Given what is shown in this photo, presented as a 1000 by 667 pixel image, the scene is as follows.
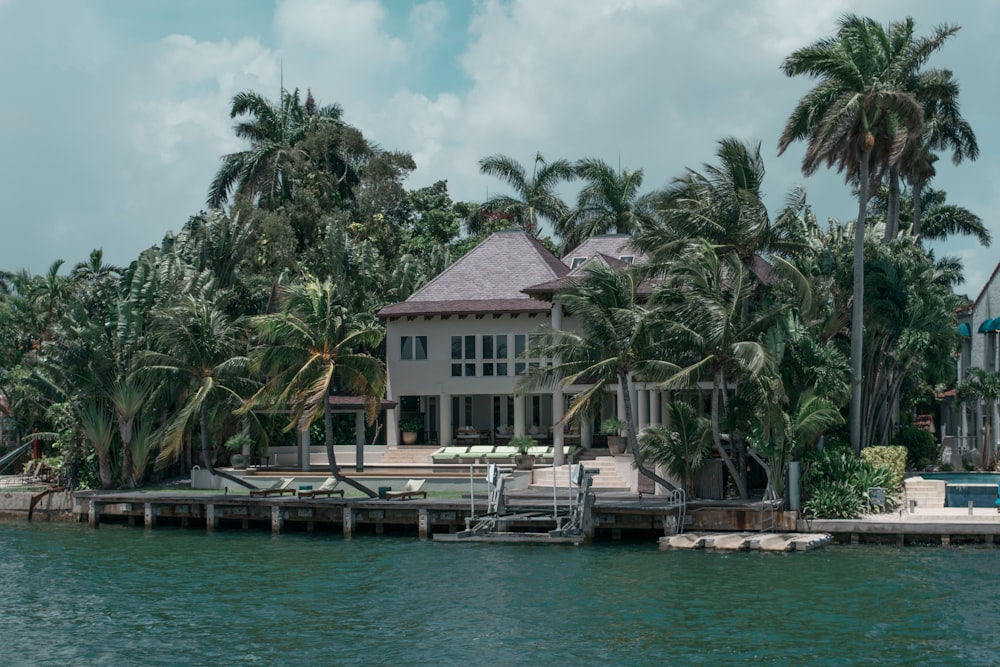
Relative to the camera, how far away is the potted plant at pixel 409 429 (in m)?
56.3

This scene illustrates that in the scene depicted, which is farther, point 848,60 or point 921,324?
point 921,324

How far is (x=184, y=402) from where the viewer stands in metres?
50.8

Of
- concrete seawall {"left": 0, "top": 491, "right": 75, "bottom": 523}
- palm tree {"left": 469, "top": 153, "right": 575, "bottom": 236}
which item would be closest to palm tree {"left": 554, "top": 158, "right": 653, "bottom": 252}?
palm tree {"left": 469, "top": 153, "right": 575, "bottom": 236}

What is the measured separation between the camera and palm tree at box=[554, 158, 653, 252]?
64.8m

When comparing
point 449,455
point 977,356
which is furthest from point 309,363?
point 977,356

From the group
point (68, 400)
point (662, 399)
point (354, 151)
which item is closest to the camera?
point (662, 399)

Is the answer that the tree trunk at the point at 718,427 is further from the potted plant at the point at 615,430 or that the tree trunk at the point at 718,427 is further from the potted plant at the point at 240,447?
the potted plant at the point at 240,447

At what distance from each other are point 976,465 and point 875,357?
9.81 m

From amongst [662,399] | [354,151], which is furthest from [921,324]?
[354,151]

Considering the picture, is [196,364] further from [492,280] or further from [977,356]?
[977,356]

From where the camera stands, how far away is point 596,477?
152ft

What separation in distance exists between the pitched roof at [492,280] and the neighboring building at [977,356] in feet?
62.3

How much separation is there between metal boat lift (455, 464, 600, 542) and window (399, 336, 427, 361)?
17129mm

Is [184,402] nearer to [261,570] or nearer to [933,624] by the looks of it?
[261,570]
